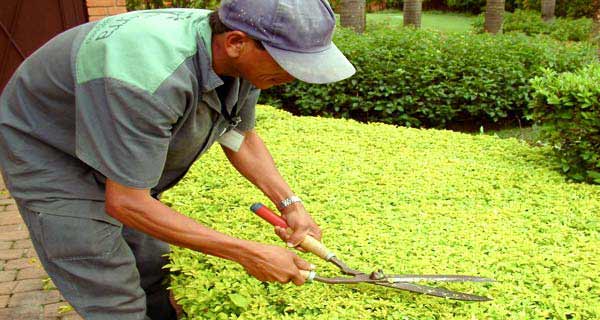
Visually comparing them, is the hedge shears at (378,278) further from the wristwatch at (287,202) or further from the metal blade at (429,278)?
the wristwatch at (287,202)

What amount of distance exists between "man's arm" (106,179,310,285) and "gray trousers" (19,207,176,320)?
302 mm

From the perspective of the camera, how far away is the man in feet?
6.21

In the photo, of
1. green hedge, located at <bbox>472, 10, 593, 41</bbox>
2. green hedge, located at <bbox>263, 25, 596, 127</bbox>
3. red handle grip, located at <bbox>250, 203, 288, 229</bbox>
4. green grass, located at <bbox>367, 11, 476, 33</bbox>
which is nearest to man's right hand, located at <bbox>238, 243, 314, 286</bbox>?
red handle grip, located at <bbox>250, 203, 288, 229</bbox>

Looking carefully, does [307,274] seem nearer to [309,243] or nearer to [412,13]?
[309,243]

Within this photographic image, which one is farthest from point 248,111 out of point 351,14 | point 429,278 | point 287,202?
point 351,14

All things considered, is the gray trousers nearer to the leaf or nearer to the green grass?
the leaf

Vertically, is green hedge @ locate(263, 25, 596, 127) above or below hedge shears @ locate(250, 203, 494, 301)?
below

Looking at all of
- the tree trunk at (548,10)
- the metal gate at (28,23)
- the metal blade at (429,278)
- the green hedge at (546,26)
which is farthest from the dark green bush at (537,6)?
the metal blade at (429,278)

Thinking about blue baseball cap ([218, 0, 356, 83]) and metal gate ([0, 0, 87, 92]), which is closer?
blue baseball cap ([218, 0, 356, 83])

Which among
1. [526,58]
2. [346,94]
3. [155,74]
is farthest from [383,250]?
[526,58]

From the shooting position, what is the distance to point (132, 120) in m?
1.87

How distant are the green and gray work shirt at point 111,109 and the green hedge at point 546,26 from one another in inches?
626

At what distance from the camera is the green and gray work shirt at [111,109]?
1.88m

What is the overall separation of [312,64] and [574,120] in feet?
9.76
